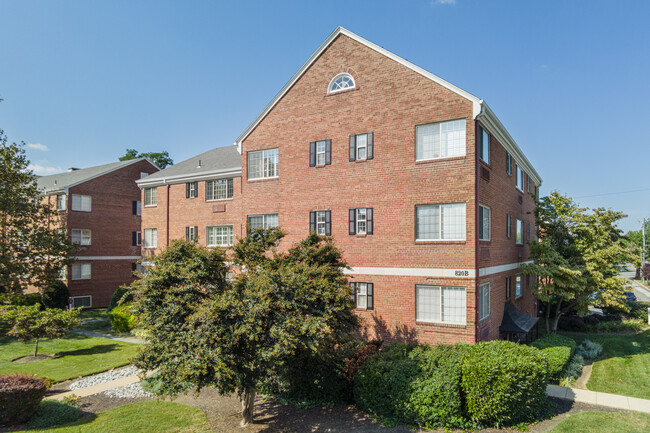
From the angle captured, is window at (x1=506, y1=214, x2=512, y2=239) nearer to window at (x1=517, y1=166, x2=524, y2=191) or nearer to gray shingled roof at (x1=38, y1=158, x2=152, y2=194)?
window at (x1=517, y1=166, x2=524, y2=191)

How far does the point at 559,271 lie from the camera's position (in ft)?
64.9

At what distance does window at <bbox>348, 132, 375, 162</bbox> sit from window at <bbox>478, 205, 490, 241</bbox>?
5.42m

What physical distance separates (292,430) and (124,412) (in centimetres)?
562

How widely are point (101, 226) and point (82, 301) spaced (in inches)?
266

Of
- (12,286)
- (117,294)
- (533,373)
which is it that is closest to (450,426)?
(533,373)

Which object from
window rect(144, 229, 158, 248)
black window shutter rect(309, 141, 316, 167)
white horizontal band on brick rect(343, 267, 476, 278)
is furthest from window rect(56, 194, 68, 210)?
white horizontal band on brick rect(343, 267, 476, 278)

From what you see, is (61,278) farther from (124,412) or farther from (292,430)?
(292,430)

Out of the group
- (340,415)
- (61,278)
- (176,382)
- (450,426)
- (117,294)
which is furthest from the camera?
(61,278)

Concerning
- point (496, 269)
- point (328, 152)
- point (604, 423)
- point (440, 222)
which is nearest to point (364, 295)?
point (440, 222)

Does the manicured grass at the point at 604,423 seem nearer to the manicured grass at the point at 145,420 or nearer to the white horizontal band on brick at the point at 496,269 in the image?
the white horizontal band on brick at the point at 496,269

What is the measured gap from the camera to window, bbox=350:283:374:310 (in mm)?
17547

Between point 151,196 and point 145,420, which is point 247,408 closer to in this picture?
point 145,420

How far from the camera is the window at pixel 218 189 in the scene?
86.7ft

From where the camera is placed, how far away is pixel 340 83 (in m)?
19.1
